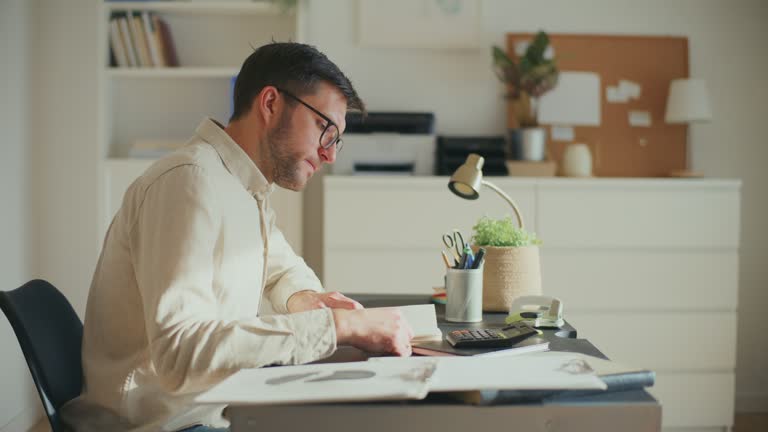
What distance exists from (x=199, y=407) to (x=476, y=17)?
9.45 feet

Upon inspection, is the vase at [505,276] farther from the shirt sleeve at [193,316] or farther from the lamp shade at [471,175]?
Result: the shirt sleeve at [193,316]

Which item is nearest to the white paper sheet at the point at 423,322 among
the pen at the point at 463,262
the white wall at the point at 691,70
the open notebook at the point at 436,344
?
the open notebook at the point at 436,344

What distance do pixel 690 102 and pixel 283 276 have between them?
2.59 meters

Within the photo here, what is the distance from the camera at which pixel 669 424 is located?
3486mm

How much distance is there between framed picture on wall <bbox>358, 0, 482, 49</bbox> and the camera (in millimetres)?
3807

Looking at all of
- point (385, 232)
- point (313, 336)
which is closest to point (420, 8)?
point (385, 232)

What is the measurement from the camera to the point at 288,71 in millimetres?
1556

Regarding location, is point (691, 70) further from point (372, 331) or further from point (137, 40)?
point (372, 331)

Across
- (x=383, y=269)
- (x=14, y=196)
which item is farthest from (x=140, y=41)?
(x=383, y=269)

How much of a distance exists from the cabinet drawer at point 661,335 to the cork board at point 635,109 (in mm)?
830

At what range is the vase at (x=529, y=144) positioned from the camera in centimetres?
359

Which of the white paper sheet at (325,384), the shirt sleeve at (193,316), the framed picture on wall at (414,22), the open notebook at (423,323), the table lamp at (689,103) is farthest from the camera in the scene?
the framed picture on wall at (414,22)

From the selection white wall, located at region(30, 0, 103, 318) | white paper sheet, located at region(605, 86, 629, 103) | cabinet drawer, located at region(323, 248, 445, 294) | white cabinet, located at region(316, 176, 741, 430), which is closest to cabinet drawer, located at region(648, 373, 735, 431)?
white cabinet, located at region(316, 176, 741, 430)

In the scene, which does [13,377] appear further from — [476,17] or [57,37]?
[476,17]
